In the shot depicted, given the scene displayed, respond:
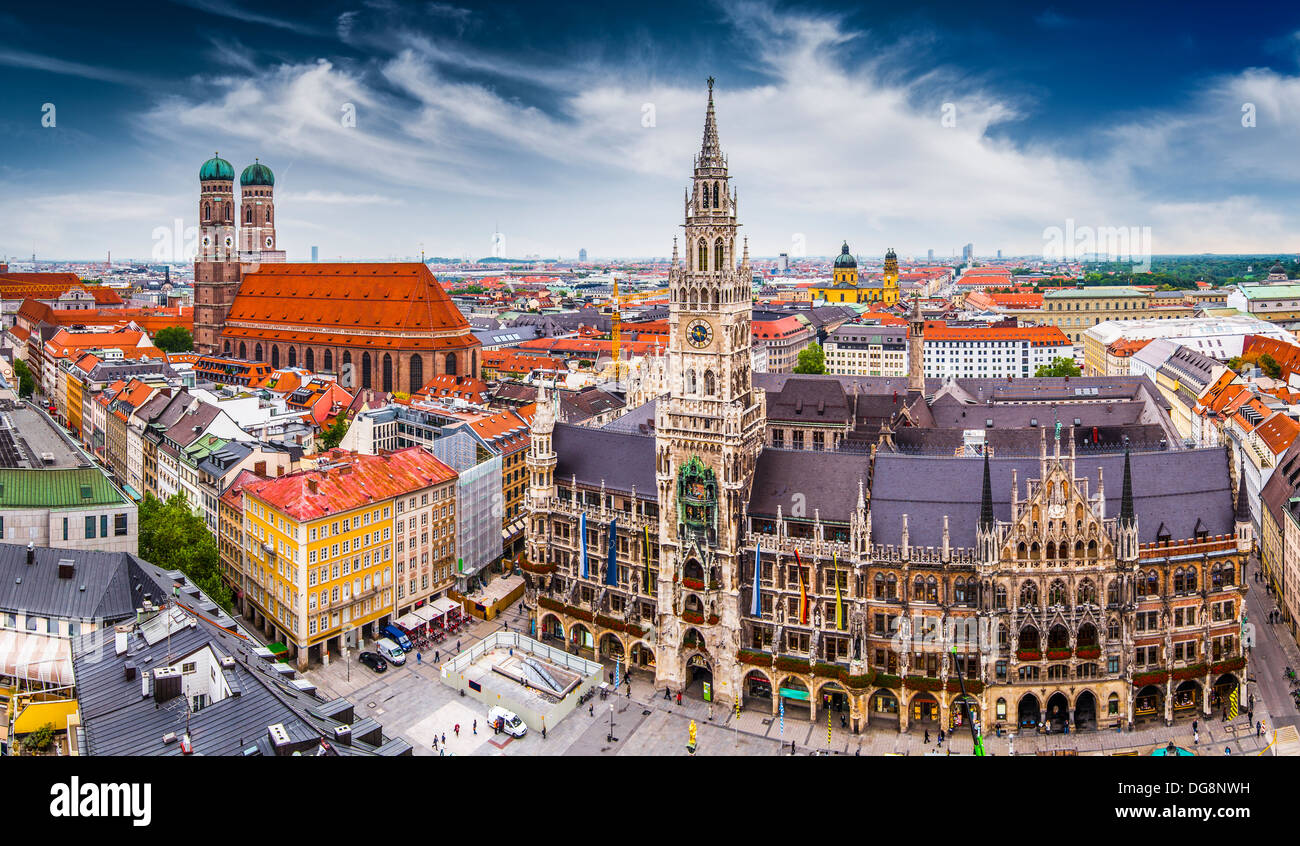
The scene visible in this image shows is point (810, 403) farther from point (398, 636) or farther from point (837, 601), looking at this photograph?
point (398, 636)

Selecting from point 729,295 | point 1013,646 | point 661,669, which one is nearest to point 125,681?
point 661,669

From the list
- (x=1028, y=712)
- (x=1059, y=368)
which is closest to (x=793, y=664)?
(x=1028, y=712)

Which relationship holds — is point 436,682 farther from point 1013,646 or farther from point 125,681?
point 1013,646

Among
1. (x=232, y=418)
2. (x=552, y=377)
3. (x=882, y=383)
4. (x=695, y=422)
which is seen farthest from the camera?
(x=552, y=377)

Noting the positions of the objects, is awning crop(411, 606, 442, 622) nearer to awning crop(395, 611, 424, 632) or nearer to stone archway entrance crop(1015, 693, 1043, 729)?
awning crop(395, 611, 424, 632)

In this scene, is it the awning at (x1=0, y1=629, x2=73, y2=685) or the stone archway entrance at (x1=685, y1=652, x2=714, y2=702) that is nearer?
the awning at (x1=0, y1=629, x2=73, y2=685)

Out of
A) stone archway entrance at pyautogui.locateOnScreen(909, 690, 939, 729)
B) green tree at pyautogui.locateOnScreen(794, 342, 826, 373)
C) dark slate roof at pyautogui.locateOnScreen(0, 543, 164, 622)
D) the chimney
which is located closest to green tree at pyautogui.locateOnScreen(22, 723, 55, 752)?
the chimney
